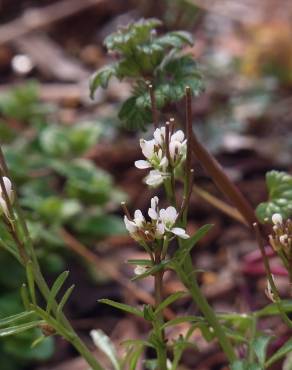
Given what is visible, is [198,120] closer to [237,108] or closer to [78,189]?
[237,108]

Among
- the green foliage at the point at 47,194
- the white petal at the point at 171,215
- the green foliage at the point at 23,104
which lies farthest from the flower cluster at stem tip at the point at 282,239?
the green foliage at the point at 23,104

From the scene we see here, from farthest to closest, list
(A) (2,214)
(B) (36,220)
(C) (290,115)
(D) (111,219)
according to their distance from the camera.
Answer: (C) (290,115)
(D) (111,219)
(B) (36,220)
(A) (2,214)

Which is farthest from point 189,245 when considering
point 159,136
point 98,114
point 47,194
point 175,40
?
point 98,114

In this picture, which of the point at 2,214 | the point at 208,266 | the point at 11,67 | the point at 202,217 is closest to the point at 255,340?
the point at 2,214

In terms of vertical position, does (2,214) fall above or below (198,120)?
below

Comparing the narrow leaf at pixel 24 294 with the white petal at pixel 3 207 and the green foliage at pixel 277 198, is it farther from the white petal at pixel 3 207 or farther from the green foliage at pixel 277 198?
the green foliage at pixel 277 198

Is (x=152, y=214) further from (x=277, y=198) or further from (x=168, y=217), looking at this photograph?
(x=277, y=198)
